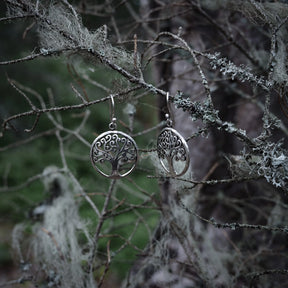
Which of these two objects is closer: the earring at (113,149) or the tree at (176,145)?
the tree at (176,145)

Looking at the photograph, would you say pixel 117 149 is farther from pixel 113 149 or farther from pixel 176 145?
pixel 176 145

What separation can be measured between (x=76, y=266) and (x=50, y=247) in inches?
7.6

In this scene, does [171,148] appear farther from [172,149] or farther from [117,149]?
[117,149]

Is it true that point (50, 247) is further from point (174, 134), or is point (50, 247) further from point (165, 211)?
point (174, 134)

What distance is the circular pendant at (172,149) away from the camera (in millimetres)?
974

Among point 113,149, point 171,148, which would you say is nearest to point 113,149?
point 113,149

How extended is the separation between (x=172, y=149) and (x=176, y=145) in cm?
2

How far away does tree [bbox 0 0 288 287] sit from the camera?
0.94m

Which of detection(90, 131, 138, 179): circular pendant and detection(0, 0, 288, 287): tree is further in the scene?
detection(90, 131, 138, 179): circular pendant

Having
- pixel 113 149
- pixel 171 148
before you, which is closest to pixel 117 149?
pixel 113 149

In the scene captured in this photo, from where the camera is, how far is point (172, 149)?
100 cm

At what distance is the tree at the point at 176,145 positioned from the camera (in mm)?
943

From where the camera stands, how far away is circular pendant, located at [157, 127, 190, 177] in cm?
97

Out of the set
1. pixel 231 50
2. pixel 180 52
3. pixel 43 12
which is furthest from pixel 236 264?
pixel 43 12
